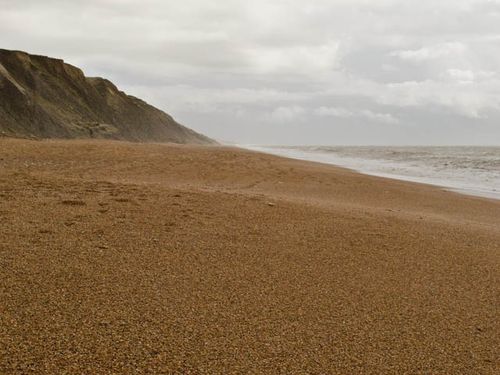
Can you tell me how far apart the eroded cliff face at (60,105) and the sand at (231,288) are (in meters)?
22.8

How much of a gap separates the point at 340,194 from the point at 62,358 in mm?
9568

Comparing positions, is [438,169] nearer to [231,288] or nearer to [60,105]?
[231,288]

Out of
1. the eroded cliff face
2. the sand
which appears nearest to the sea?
the sand

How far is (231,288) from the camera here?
12.9 ft

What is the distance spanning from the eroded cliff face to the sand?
897 inches

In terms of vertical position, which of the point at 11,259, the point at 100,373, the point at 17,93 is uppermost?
the point at 17,93

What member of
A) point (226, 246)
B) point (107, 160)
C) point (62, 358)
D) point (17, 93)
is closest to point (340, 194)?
point (226, 246)

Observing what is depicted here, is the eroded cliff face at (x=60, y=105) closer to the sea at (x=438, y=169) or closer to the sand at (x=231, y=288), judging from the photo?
the sea at (x=438, y=169)

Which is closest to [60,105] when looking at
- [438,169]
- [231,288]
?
[438,169]

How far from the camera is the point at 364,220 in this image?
7211 millimetres

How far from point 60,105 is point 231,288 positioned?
1606 inches

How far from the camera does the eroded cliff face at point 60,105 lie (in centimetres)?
3028

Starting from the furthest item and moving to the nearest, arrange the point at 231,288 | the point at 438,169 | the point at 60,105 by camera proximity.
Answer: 1. the point at 60,105
2. the point at 438,169
3. the point at 231,288

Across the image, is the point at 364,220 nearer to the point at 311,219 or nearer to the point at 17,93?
the point at 311,219
